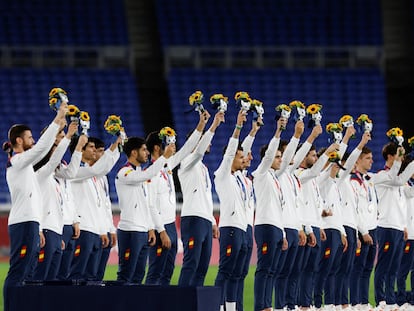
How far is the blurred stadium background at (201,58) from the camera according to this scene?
103 ft

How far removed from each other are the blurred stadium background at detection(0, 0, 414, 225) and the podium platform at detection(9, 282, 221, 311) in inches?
767

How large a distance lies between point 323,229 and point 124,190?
314 cm

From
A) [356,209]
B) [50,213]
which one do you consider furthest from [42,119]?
[50,213]

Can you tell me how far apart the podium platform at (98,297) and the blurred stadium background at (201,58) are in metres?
19.5

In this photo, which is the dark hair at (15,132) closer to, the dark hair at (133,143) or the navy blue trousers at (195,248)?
the dark hair at (133,143)

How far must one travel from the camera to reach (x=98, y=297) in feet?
36.3

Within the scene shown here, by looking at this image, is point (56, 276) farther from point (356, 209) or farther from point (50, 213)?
point (356, 209)

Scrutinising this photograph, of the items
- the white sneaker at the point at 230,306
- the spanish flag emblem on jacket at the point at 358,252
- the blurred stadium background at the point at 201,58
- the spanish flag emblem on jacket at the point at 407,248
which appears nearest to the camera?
the white sneaker at the point at 230,306

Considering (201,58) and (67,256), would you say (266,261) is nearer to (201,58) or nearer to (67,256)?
(67,256)

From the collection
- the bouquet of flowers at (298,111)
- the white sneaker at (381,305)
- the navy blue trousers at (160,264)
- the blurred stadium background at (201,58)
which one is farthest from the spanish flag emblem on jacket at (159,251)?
the blurred stadium background at (201,58)

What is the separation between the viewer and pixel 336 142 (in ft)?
54.0

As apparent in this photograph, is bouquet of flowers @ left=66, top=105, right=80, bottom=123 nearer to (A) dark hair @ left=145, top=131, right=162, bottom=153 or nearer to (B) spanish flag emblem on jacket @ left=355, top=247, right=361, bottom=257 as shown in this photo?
(A) dark hair @ left=145, top=131, right=162, bottom=153

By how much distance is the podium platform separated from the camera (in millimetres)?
10930

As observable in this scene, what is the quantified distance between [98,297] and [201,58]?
22.4 meters
